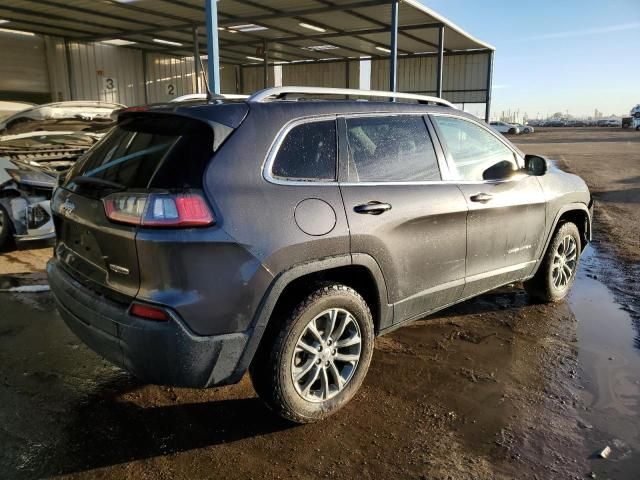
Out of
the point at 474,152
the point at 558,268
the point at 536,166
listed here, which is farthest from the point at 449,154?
the point at 558,268

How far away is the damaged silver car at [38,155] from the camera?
6.04m

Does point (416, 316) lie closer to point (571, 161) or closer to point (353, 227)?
point (353, 227)

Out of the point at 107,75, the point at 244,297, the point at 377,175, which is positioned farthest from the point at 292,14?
the point at 244,297

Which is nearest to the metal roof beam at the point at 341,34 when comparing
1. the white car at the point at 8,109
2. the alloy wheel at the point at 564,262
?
the white car at the point at 8,109

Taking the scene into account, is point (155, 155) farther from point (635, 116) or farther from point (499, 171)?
point (635, 116)

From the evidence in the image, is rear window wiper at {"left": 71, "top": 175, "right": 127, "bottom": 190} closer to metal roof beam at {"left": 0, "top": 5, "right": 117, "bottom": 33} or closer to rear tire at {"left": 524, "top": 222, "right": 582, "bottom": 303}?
rear tire at {"left": 524, "top": 222, "right": 582, "bottom": 303}

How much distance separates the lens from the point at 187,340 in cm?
237

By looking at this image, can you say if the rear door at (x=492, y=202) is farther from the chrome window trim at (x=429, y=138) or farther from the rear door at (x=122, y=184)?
the rear door at (x=122, y=184)

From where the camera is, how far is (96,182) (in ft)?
8.92

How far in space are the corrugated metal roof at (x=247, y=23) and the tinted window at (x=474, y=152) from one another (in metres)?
8.27

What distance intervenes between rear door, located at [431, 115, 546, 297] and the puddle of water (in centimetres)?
77

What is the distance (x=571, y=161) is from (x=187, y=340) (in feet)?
63.8

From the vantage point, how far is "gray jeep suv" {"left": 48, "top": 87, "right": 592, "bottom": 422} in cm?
238

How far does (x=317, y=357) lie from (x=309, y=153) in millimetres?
1123
